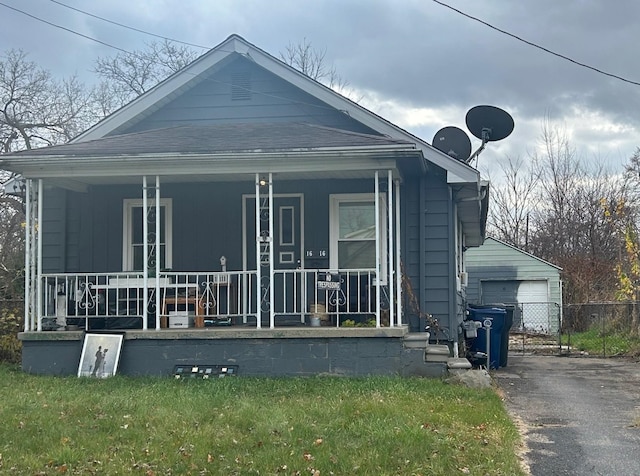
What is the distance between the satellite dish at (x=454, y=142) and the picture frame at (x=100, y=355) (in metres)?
6.79

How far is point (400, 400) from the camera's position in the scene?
8.27m

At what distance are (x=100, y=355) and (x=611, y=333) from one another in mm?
13413

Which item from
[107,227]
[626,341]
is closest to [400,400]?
[107,227]

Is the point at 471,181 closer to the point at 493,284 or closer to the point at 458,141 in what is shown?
the point at 458,141

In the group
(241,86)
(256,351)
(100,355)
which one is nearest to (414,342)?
(256,351)

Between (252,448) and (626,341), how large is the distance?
13.3 metres

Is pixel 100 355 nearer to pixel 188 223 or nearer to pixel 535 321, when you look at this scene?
pixel 188 223

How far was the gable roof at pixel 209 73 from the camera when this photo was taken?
40.0 ft

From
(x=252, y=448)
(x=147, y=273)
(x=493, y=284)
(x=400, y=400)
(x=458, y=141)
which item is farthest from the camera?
(x=493, y=284)

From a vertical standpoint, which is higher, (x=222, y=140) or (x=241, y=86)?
(x=241, y=86)

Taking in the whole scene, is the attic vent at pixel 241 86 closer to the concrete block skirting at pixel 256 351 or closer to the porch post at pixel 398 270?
the porch post at pixel 398 270

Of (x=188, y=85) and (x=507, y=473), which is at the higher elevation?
(x=188, y=85)

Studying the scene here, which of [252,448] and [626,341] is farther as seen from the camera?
[626,341]

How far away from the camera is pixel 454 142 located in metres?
14.0
